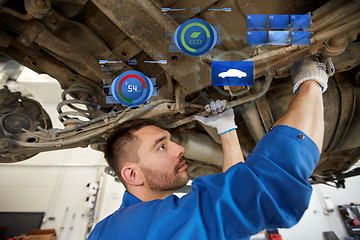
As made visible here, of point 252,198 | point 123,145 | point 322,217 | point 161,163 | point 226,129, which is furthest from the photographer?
point 322,217

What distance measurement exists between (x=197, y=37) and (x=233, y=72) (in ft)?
0.64

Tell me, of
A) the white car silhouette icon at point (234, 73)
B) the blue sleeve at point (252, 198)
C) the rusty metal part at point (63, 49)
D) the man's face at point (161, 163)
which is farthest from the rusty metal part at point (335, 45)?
the rusty metal part at point (63, 49)

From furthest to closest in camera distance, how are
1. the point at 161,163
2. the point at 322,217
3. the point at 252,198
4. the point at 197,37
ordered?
the point at 322,217 < the point at 161,163 < the point at 197,37 < the point at 252,198

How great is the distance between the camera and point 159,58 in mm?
748

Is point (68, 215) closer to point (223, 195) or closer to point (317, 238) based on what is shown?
point (223, 195)

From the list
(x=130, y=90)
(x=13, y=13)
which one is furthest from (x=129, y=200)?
(x=13, y=13)

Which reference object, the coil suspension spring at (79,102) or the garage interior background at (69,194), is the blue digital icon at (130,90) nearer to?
the coil suspension spring at (79,102)

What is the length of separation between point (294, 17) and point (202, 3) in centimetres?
29

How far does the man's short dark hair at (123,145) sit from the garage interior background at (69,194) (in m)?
3.50

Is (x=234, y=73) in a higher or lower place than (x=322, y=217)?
higher

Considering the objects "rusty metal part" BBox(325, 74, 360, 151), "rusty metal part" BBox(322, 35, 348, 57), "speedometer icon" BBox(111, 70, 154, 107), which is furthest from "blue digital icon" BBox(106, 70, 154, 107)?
"rusty metal part" BBox(325, 74, 360, 151)

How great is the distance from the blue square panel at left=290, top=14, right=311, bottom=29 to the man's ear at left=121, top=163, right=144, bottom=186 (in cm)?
66

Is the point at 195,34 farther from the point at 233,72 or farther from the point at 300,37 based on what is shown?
the point at 300,37

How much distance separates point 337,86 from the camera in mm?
911
